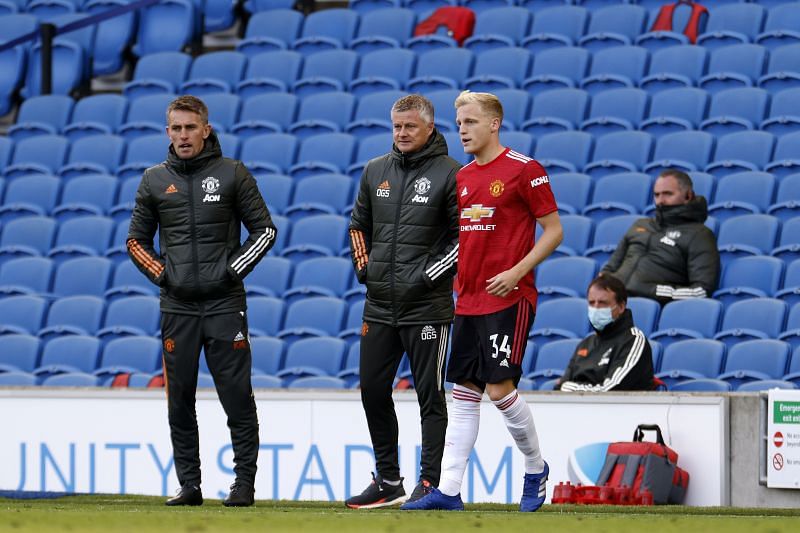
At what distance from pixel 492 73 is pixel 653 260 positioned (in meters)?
3.44

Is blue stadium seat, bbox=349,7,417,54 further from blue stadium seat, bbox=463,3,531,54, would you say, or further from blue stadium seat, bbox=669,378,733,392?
blue stadium seat, bbox=669,378,733,392

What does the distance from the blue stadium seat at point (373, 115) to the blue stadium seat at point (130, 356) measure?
2750mm

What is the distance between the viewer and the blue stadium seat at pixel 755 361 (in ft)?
28.0

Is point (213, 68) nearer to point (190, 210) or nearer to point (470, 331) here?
point (190, 210)

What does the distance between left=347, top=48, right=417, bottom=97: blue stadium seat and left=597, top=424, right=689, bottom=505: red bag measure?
5708 millimetres

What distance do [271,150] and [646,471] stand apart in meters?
5.64

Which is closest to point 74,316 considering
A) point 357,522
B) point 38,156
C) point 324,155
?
point 324,155

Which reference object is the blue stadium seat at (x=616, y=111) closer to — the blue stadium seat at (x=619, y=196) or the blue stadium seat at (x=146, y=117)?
the blue stadium seat at (x=619, y=196)

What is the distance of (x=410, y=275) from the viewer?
20.6 ft

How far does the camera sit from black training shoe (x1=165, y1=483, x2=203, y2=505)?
6.38m

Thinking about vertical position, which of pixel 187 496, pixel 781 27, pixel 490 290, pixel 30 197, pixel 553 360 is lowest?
pixel 187 496

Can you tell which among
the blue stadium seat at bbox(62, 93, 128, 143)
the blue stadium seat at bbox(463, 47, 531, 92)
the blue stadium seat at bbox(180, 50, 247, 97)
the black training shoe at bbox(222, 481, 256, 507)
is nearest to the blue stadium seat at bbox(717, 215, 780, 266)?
the blue stadium seat at bbox(463, 47, 531, 92)

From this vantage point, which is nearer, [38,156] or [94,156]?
[94,156]

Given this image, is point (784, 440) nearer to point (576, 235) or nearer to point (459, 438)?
point (459, 438)
